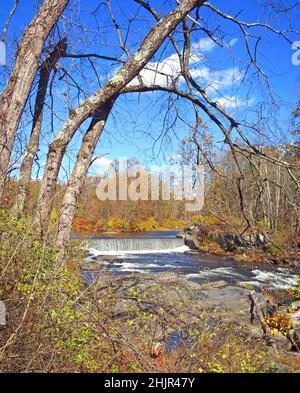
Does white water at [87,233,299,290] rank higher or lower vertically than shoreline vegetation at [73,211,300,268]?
lower

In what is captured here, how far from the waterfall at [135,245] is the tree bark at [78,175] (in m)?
18.0

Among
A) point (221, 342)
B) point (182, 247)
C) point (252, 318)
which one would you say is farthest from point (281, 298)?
point (182, 247)

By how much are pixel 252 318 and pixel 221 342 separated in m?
4.81

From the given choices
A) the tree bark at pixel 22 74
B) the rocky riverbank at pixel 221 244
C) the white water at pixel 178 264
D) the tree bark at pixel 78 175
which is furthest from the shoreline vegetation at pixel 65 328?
the rocky riverbank at pixel 221 244

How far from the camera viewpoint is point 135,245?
76.4 feet

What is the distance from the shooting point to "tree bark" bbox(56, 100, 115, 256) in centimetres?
370

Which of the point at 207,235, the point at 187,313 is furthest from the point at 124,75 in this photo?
the point at 207,235

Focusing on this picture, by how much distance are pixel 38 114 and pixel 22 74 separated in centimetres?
120

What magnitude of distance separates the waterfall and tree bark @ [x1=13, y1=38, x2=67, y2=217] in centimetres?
1750

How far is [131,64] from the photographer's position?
3666 millimetres

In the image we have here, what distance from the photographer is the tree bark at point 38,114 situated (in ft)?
13.7

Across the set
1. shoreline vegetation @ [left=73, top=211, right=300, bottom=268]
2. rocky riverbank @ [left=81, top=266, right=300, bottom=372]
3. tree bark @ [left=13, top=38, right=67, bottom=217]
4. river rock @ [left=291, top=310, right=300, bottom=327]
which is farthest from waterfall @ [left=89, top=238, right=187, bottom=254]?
tree bark @ [left=13, top=38, right=67, bottom=217]

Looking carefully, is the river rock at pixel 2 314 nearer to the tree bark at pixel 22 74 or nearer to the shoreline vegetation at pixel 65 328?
the shoreline vegetation at pixel 65 328

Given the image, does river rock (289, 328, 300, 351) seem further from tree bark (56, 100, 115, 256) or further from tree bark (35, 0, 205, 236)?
tree bark (35, 0, 205, 236)
